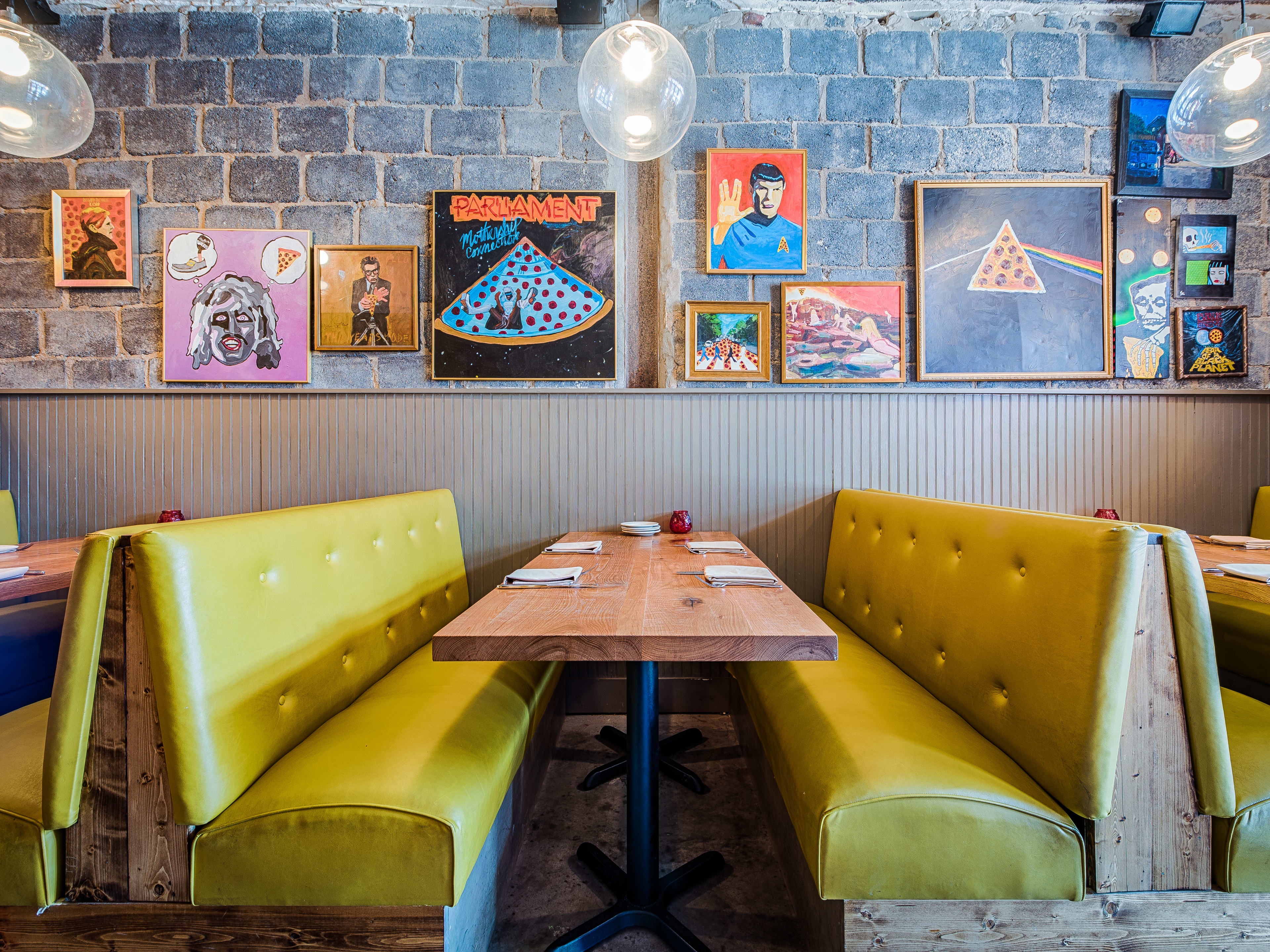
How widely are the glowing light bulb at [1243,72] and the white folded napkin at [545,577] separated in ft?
8.65

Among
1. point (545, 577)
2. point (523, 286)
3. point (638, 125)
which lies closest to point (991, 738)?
point (545, 577)

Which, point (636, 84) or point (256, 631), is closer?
point (256, 631)

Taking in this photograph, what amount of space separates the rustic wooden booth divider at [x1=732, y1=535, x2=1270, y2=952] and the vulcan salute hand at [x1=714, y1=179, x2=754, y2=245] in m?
1.98

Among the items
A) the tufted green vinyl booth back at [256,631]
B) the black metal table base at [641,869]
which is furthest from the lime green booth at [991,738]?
the tufted green vinyl booth back at [256,631]

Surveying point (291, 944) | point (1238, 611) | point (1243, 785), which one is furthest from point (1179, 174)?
point (291, 944)

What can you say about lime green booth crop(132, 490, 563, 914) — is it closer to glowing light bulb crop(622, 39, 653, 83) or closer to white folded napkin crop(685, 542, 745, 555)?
white folded napkin crop(685, 542, 745, 555)

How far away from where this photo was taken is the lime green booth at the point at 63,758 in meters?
0.93

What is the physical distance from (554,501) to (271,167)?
79.4 inches

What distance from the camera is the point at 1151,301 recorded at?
242 centimetres

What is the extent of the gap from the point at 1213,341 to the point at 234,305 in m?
4.50

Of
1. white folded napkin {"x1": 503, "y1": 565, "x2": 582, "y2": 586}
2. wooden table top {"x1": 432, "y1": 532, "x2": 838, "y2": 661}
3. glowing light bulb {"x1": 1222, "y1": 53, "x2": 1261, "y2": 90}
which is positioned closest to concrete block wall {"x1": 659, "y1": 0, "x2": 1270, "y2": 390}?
glowing light bulb {"x1": 1222, "y1": 53, "x2": 1261, "y2": 90}

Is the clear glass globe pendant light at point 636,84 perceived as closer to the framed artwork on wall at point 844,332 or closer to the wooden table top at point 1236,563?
the framed artwork on wall at point 844,332

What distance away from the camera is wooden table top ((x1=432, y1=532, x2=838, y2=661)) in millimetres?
946

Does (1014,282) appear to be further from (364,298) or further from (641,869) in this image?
(364,298)
